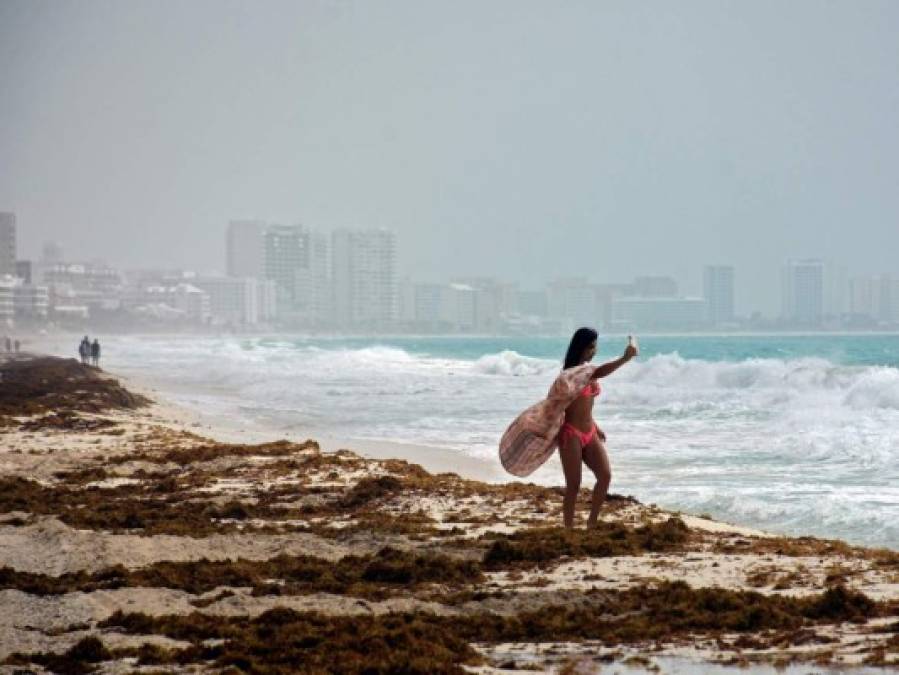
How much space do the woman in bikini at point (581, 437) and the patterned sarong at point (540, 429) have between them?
0.19 ft

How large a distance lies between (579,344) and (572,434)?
2.19 feet

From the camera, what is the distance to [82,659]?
6.41 metres

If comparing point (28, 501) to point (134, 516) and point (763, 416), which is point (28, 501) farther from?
point (763, 416)

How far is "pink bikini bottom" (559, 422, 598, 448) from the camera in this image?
9.96 m

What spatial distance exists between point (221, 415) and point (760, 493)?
17.0 metres

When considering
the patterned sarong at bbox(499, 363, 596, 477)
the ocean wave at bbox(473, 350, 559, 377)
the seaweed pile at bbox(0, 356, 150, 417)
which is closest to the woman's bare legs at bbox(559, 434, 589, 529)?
the patterned sarong at bbox(499, 363, 596, 477)

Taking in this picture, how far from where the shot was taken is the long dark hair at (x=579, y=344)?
9.80 metres

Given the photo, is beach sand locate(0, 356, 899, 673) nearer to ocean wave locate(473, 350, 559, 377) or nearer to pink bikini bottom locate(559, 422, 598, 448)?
pink bikini bottom locate(559, 422, 598, 448)

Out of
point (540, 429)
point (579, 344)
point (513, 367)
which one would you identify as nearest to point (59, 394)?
point (540, 429)

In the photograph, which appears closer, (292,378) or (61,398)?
(61,398)

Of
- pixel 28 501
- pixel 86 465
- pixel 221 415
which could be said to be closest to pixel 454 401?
pixel 221 415

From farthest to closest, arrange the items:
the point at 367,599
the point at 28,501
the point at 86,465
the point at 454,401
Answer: the point at 454,401 → the point at 86,465 → the point at 28,501 → the point at 367,599

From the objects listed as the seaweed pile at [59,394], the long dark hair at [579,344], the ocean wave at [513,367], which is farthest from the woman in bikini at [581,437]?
the ocean wave at [513,367]

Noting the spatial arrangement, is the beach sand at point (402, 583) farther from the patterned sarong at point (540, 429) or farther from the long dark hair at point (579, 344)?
the long dark hair at point (579, 344)
